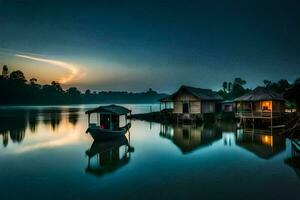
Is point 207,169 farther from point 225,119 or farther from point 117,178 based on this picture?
point 225,119

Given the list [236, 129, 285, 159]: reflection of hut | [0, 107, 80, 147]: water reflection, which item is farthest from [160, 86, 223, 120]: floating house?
[0, 107, 80, 147]: water reflection

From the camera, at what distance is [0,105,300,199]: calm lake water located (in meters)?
9.20

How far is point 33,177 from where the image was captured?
11.5m

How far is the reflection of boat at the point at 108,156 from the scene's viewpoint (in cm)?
1271

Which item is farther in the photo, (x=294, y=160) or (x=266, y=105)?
(x=266, y=105)

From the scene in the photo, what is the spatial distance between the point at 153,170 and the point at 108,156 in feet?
13.8

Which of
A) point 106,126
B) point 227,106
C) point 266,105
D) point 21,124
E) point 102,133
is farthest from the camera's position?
point 227,106

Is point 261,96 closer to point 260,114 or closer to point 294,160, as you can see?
point 260,114

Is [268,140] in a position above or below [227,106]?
below

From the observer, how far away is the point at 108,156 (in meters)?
15.2

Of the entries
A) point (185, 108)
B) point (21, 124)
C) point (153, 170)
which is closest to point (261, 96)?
point (185, 108)

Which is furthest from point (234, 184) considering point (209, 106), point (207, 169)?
point (209, 106)

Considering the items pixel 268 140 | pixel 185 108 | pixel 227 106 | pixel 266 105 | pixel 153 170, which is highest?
pixel 266 105

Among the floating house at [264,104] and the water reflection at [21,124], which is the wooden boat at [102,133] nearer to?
the water reflection at [21,124]
